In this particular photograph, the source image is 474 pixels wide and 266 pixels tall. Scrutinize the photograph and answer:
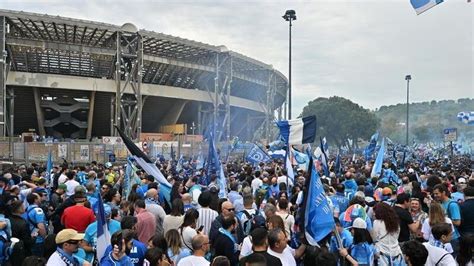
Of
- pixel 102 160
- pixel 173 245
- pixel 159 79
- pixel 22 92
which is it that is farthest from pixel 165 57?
pixel 173 245

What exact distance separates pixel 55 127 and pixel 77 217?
2413 inches

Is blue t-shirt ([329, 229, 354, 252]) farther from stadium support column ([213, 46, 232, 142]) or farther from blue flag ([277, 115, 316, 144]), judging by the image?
stadium support column ([213, 46, 232, 142])

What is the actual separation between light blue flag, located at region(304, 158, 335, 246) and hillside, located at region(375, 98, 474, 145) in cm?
9434

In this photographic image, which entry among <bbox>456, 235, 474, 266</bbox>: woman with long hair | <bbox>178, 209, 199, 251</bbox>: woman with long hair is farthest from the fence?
A: <bbox>456, 235, 474, 266</bbox>: woman with long hair

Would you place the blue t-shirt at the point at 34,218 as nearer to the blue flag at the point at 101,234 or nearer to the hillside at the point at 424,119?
the blue flag at the point at 101,234

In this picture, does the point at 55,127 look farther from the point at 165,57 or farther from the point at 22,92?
the point at 165,57

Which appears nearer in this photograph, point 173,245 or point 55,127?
point 173,245

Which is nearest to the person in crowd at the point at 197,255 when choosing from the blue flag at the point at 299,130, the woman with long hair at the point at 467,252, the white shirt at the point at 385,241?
the white shirt at the point at 385,241

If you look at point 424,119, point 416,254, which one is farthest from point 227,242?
point 424,119

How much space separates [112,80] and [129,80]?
4608mm

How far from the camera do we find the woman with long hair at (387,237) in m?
5.57

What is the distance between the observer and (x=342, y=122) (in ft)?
271

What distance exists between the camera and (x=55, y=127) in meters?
64.4

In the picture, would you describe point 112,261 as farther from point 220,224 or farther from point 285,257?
point 220,224
